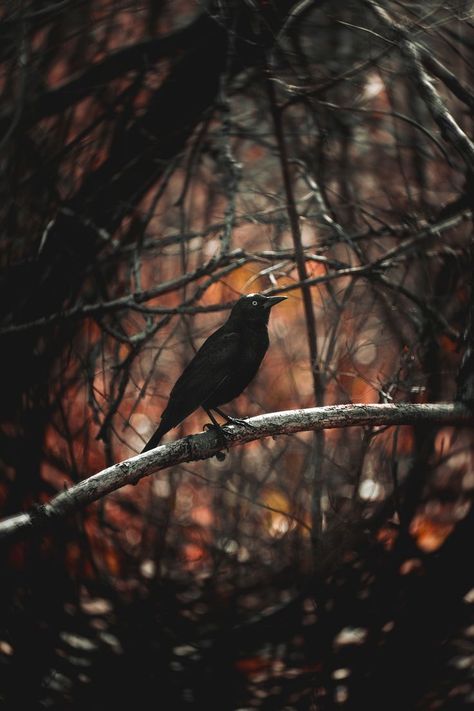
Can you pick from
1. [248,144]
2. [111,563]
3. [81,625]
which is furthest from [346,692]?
[248,144]

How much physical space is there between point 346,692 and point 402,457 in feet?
5.36

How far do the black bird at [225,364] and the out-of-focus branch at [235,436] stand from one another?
196 millimetres

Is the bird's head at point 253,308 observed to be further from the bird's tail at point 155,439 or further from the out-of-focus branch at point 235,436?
the bird's tail at point 155,439

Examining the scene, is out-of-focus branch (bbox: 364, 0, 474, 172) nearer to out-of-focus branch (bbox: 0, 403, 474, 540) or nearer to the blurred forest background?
the blurred forest background

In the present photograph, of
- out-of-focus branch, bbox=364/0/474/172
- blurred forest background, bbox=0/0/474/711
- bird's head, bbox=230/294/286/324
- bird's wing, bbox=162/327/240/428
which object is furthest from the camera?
bird's head, bbox=230/294/286/324

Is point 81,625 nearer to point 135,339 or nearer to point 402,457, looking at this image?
point 135,339

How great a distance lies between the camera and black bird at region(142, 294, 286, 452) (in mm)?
3154

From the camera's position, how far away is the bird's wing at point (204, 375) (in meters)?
3.12

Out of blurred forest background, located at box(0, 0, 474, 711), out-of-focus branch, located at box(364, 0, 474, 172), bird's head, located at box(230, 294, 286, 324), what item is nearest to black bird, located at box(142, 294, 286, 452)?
bird's head, located at box(230, 294, 286, 324)

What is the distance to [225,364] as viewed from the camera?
3285mm

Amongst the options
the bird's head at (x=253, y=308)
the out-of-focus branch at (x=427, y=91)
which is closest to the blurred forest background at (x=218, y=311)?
the out-of-focus branch at (x=427, y=91)

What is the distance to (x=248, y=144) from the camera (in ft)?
20.1

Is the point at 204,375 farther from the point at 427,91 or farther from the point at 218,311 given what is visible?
the point at 427,91

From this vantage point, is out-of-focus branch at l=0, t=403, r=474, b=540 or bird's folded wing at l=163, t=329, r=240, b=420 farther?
bird's folded wing at l=163, t=329, r=240, b=420
